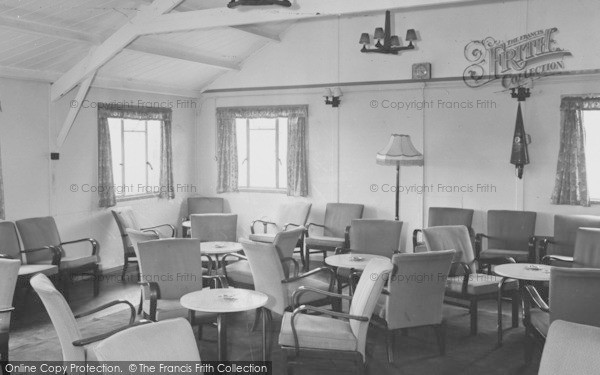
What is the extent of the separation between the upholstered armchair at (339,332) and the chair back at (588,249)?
2673mm

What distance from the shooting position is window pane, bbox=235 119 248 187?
9.96 meters

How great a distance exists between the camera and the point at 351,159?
9094mm

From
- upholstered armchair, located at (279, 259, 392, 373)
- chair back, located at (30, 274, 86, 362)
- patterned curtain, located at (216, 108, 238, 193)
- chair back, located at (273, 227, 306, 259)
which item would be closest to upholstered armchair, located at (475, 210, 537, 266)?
chair back, located at (273, 227, 306, 259)

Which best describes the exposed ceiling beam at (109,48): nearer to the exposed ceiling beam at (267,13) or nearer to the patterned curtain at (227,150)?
the exposed ceiling beam at (267,13)

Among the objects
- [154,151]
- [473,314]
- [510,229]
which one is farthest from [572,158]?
[154,151]

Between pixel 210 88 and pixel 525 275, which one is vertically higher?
pixel 210 88

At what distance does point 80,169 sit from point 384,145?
408cm

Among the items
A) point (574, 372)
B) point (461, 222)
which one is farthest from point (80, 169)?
point (574, 372)

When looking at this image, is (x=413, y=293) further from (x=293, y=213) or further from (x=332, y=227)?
(x=293, y=213)

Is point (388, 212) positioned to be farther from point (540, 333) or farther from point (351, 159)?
point (540, 333)

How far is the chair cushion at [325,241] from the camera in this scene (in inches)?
330

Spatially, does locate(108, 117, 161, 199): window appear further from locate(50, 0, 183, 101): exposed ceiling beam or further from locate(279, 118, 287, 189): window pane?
locate(279, 118, 287, 189): window pane

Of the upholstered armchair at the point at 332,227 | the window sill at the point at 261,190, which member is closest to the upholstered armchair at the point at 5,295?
the upholstered armchair at the point at 332,227

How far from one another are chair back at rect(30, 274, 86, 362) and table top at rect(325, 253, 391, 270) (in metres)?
2.80
